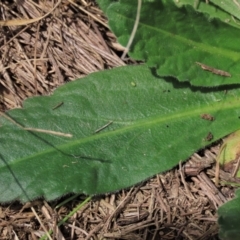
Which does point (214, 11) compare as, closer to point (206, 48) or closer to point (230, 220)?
point (206, 48)

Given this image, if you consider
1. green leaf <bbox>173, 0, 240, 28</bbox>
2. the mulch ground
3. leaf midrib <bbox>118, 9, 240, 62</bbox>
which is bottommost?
the mulch ground

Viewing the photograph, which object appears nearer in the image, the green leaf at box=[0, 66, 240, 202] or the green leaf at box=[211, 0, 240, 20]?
the green leaf at box=[0, 66, 240, 202]

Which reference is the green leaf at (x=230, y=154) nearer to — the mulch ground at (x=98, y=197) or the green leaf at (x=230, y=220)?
the mulch ground at (x=98, y=197)

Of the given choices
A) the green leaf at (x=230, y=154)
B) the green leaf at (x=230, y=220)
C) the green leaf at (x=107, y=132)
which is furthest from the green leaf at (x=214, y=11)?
the green leaf at (x=230, y=220)

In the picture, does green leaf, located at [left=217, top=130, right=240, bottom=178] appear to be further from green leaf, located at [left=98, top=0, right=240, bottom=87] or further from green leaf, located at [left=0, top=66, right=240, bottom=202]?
green leaf, located at [left=98, top=0, right=240, bottom=87]

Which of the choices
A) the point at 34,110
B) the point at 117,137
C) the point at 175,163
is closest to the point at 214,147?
the point at 175,163

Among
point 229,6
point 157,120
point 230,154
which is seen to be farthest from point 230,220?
point 229,6

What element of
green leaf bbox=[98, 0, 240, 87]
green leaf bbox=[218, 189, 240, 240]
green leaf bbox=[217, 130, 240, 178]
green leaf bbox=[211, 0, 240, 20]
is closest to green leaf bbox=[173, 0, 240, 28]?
green leaf bbox=[211, 0, 240, 20]
